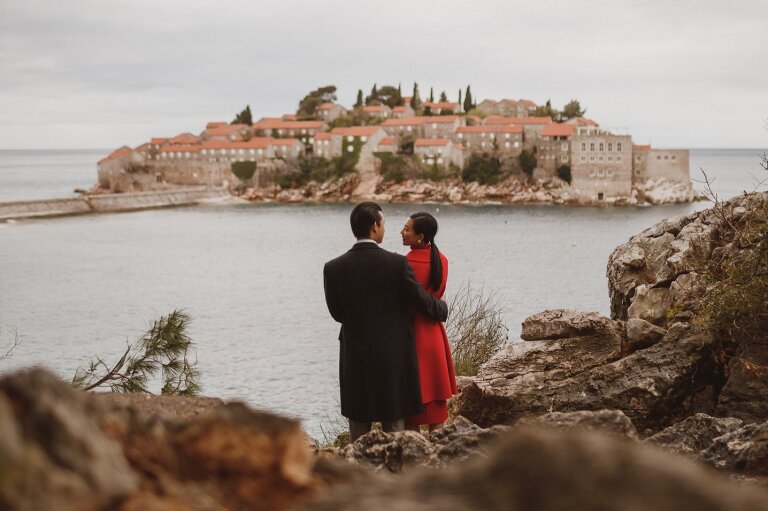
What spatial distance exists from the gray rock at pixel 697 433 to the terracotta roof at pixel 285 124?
114 metres

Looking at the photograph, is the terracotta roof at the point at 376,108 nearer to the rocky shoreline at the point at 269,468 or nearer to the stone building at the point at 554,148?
the stone building at the point at 554,148

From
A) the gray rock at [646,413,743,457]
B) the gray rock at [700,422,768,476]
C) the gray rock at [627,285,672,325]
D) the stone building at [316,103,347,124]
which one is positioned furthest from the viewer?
the stone building at [316,103,347,124]

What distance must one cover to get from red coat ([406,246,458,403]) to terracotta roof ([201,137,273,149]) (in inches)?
4234

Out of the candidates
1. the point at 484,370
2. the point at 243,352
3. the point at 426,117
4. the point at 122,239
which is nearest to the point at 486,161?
the point at 426,117

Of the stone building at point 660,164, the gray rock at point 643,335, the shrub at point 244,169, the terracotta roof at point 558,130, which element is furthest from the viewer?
the shrub at point 244,169

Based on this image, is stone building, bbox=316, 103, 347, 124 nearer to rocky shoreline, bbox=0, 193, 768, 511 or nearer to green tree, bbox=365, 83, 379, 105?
green tree, bbox=365, 83, 379, 105

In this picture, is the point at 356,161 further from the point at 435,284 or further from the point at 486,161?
the point at 435,284

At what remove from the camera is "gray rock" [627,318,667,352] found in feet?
22.8

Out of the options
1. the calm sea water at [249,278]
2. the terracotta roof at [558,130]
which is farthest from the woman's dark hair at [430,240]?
the terracotta roof at [558,130]

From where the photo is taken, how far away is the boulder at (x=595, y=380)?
20.7 ft

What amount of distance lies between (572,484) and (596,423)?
6.27 ft

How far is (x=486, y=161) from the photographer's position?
101375mm

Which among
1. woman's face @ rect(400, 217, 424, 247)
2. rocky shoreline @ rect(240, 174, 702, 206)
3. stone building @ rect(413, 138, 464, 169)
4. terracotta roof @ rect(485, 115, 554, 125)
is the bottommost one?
rocky shoreline @ rect(240, 174, 702, 206)

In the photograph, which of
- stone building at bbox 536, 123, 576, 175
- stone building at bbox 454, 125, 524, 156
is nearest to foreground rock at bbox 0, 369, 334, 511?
stone building at bbox 536, 123, 576, 175
